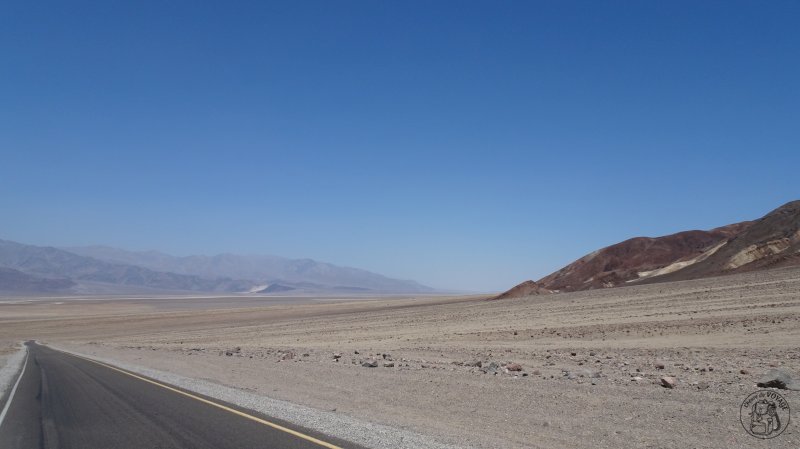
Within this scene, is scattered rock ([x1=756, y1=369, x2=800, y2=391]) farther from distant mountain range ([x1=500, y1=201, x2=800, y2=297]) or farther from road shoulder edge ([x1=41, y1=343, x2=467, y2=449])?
distant mountain range ([x1=500, y1=201, x2=800, y2=297])

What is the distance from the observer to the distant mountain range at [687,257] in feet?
151

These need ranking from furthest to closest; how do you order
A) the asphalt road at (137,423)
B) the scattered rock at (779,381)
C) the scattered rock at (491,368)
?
the scattered rock at (491,368) → the scattered rock at (779,381) → the asphalt road at (137,423)

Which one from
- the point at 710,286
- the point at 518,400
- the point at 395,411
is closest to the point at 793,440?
the point at 518,400

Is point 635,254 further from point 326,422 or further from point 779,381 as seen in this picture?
point 326,422

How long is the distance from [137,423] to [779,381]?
1247cm

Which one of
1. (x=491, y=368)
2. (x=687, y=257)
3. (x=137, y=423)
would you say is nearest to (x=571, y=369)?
(x=491, y=368)

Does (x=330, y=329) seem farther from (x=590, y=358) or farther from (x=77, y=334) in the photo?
(x=77, y=334)

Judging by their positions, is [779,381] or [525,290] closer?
[779,381]

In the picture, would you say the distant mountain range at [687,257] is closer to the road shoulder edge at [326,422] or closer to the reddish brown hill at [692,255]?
the reddish brown hill at [692,255]

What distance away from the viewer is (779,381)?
11320 mm

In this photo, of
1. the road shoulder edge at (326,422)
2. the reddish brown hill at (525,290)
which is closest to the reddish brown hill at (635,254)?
the reddish brown hill at (525,290)

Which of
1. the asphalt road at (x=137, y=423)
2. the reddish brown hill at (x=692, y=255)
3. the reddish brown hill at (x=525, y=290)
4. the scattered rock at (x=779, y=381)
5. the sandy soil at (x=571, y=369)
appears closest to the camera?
the asphalt road at (x=137, y=423)

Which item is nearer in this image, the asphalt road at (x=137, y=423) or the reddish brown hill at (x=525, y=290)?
the asphalt road at (x=137, y=423)

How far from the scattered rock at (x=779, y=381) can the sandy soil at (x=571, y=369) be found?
0.27m
